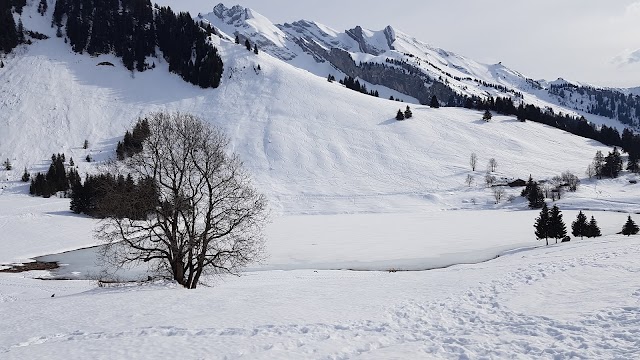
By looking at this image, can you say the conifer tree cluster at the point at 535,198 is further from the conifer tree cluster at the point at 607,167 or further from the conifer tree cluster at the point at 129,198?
the conifer tree cluster at the point at 129,198

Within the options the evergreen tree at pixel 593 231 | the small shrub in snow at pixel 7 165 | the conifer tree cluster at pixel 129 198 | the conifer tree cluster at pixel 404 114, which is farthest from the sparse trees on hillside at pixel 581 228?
the small shrub in snow at pixel 7 165

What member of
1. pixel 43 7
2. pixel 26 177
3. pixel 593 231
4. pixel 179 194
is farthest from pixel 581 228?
pixel 43 7

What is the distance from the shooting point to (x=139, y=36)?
151125mm

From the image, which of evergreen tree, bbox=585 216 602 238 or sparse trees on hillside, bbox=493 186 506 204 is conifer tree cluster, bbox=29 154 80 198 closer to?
evergreen tree, bbox=585 216 602 238

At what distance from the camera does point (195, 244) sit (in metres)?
21.5

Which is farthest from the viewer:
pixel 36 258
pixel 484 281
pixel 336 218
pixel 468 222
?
pixel 336 218

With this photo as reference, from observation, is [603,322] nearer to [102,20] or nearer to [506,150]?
[506,150]

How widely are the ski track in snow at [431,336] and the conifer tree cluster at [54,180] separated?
8105 cm

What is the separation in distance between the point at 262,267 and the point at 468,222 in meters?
42.8

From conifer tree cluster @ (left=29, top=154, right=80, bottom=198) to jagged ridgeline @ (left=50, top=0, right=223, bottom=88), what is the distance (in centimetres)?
6240

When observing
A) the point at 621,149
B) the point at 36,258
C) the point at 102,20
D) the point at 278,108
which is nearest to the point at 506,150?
the point at 621,149

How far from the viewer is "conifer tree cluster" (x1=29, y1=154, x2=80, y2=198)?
8138 centimetres

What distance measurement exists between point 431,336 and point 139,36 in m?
168

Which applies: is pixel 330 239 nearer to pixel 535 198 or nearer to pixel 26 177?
pixel 535 198
